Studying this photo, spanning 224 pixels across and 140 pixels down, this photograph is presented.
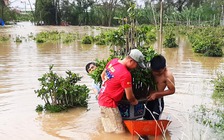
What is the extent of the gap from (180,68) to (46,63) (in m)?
4.85

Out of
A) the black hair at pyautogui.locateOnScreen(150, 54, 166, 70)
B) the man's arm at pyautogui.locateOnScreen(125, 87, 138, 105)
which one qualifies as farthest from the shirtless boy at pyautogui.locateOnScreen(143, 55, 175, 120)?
the man's arm at pyautogui.locateOnScreen(125, 87, 138, 105)

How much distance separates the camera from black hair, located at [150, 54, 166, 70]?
5.13m

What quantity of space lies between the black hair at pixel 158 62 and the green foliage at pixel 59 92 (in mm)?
1904

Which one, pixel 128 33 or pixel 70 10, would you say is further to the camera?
pixel 70 10

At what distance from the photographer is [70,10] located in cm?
4925

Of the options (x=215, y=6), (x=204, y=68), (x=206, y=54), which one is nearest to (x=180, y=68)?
(x=204, y=68)

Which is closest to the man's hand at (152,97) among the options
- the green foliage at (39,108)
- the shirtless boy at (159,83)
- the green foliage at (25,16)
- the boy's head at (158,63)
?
the shirtless boy at (159,83)

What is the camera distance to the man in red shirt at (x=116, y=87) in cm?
488

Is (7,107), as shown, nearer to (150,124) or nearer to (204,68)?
(150,124)

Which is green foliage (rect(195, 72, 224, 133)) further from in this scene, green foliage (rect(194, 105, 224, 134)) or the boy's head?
the boy's head

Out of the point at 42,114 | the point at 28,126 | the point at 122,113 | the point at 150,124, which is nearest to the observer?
the point at 150,124

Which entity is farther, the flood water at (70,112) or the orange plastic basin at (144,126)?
the flood water at (70,112)

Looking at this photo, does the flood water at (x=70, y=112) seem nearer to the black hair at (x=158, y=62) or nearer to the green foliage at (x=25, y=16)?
the black hair at (x=158, y=62)

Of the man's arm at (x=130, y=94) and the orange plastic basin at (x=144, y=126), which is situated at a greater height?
the man's arm at (x=130, y=94)
